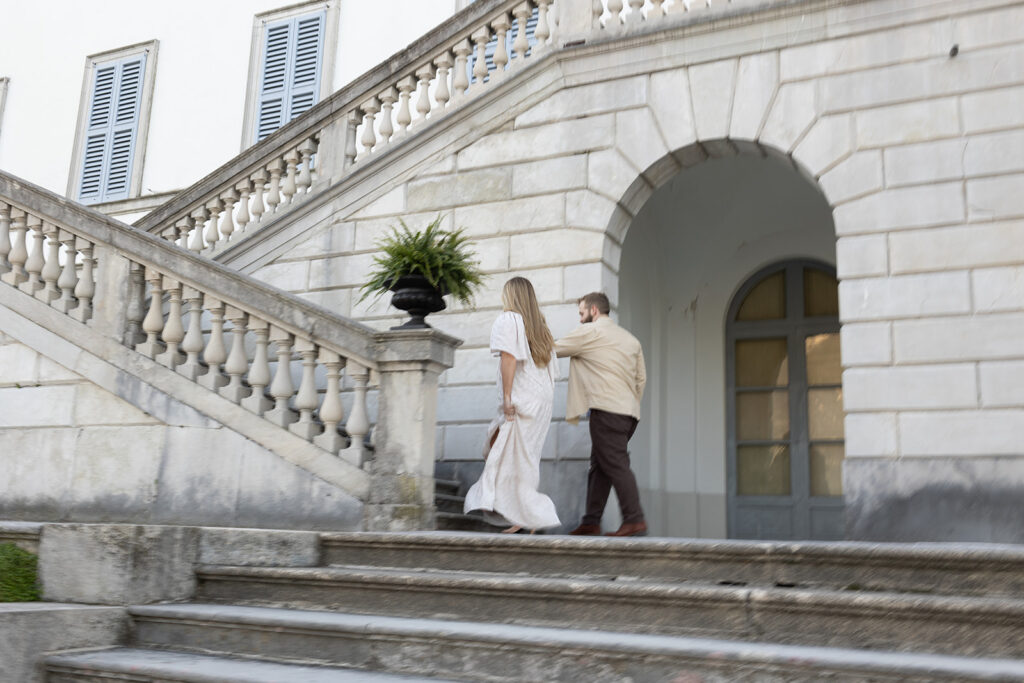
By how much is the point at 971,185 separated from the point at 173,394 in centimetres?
589

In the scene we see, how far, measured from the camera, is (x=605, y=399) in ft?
20.0

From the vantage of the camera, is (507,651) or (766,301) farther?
(766,301)

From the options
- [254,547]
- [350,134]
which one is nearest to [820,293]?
[350,134]

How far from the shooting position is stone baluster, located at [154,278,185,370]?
253 inches

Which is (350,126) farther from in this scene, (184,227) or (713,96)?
(713,96)

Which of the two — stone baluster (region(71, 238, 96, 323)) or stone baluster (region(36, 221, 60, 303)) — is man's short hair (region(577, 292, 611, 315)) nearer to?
stone baluster (region(71, 238, 96, 323))

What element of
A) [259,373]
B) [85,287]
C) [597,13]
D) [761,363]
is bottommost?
[259,373]

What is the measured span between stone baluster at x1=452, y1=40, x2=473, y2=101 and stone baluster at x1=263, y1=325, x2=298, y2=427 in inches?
138

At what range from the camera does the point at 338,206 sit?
892 cm

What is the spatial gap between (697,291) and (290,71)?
6.06 metres

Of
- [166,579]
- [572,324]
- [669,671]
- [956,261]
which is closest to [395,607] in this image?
[166,579]

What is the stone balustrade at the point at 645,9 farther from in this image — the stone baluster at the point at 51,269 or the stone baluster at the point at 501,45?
the stone baluster at the point at 51,269

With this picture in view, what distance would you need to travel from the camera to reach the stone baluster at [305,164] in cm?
906

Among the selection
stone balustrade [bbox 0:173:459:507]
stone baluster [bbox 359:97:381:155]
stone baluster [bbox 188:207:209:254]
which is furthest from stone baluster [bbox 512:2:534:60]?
stone balustrade [bbox 0:173:459:507]
